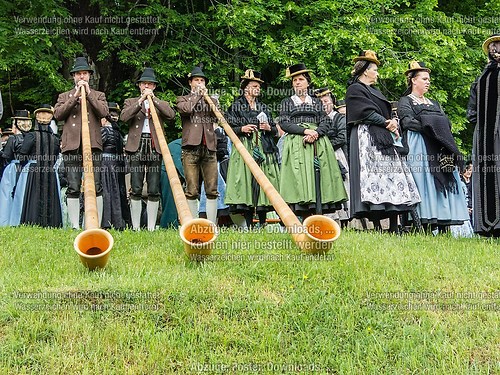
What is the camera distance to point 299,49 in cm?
1383

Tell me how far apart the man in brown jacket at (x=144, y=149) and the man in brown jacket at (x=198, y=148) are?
1.20 ft

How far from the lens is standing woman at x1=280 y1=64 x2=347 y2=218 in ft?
27.3

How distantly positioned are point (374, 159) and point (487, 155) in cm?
129

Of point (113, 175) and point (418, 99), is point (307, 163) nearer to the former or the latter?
point (418, 99)

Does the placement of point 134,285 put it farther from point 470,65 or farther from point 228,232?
point 470,65

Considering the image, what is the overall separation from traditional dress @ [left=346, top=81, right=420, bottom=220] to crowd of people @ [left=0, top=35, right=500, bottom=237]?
12 millimetres

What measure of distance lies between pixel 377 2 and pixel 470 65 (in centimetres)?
283

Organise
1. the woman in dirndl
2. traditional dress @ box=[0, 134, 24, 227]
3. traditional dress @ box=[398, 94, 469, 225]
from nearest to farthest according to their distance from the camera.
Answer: traditional dress @ box=[398, 94, 469, 225] < the woman in dirndl < traditional dress @ box=[0, 134, 24, 227]

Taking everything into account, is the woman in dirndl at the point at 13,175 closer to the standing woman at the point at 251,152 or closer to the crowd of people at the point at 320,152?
the crowd of people at the point at 320,152

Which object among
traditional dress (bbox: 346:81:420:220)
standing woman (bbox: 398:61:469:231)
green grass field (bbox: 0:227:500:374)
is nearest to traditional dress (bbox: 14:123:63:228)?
green grass field (bbox: 0:227:500:374)

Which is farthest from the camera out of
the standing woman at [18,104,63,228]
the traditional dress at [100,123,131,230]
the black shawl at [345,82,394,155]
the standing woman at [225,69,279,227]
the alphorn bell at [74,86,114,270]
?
the standing woman at [18,104,63,228]

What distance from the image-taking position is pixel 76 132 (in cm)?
824

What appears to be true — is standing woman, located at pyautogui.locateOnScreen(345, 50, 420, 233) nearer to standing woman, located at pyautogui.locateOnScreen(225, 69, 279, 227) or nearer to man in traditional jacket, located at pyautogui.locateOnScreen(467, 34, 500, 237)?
man in traditional jacket, located at pyautogui.locateOnScreen(467, 34, 500, 237)

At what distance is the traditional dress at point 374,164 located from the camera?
759cm
